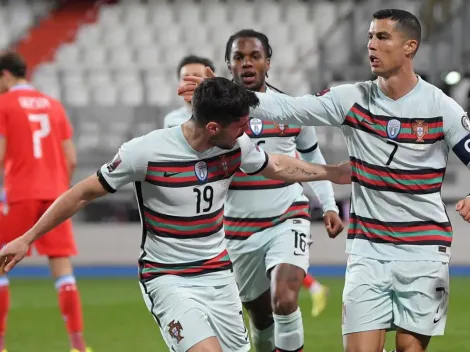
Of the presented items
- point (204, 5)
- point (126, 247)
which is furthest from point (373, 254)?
point (204, 5)

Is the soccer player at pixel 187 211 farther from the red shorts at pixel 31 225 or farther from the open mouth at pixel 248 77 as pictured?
the red shorts at pixel 31 225

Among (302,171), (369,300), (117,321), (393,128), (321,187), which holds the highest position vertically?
(393,128)

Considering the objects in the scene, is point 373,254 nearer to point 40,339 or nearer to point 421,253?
point 421,253

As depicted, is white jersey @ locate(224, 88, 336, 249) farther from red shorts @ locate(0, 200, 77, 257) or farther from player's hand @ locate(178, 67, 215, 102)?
red shorts @ locate(0, 200, 77, 257)

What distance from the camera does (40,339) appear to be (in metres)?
7.71

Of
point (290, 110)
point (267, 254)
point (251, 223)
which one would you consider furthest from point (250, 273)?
point (290, 110)

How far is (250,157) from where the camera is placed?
459 cm

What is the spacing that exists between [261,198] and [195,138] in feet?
4.66

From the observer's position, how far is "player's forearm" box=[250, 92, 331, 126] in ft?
15.0

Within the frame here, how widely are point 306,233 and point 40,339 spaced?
113 inches

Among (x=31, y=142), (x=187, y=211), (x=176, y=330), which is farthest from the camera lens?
(x=31, y=142)

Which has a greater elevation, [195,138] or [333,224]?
[195,138]

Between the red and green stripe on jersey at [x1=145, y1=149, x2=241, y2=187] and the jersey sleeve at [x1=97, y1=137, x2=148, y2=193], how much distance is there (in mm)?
43

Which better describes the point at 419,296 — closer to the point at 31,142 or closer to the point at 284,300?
the point at 284,300
